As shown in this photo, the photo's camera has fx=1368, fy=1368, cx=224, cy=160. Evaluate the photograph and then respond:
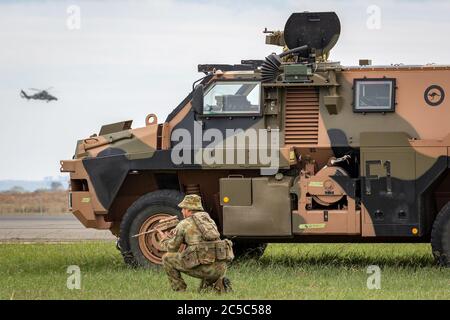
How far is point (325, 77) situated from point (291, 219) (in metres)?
1.93

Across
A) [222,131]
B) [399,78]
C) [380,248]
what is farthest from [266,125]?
[380,248]

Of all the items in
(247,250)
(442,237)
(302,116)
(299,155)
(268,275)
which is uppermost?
(302,116)

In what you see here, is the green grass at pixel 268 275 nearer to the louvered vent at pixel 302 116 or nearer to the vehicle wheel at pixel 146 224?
the vehicle wheel at pixel 146 224

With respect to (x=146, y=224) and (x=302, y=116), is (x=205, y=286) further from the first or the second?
(x=302, y=116)

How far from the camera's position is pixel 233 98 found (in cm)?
1819

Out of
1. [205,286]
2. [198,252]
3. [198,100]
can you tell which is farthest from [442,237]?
[198,252]

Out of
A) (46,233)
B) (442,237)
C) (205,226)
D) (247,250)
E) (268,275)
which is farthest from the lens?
(46,233)

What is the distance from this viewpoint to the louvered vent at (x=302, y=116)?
17969 mm

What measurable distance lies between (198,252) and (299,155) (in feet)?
11.9

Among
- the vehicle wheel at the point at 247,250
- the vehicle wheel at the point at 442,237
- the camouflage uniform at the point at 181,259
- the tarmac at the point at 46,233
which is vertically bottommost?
the tarmac at the point at 46,233

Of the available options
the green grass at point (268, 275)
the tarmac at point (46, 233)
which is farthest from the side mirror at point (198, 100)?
the tarmac at point (46, 233)

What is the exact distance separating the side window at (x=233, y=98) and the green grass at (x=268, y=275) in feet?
6.81

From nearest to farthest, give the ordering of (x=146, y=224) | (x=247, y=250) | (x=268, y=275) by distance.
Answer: (x=268, y=275)
(x=146, y=224)
(x=247, y=250)
